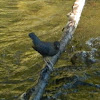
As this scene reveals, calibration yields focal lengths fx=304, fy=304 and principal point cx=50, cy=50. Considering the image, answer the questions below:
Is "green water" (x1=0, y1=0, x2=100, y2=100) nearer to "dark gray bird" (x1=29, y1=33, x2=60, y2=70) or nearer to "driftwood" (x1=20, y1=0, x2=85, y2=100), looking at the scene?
"driftwood" (x1=20, y1=0, x2=85, y2=100)

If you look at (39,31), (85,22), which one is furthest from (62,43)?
(85,22)

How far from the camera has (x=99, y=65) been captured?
8.25m

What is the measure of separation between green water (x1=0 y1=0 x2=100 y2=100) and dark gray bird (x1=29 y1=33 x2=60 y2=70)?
4.09ft

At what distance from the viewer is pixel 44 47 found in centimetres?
600

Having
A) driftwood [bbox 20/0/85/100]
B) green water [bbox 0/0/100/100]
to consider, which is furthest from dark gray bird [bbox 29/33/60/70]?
green water [bbox 0/0/100/100]

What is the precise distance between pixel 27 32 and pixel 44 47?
222 inches

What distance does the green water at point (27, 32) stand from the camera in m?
7.57

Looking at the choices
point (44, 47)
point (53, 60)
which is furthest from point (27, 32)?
point (44, 47)

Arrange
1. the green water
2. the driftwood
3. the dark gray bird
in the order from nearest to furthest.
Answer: the driftwood, the dark gray bird, the green water

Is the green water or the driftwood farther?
the green water

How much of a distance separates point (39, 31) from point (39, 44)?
5843mm

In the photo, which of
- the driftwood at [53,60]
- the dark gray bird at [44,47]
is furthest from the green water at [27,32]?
the dark gray bird at [44,47]

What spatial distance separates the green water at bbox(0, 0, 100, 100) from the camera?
298 inches

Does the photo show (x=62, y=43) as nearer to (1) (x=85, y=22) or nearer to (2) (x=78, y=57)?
(2) (x=78, y=57)
